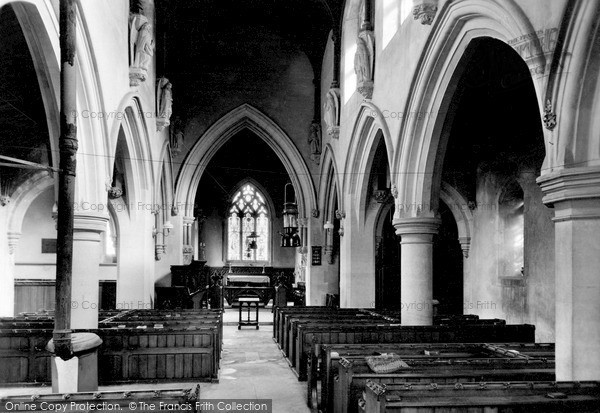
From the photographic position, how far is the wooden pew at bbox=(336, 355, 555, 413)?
4715 millimetres

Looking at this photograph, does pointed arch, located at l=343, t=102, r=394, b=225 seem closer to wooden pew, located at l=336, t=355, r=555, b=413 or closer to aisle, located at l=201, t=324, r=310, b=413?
aisle, located at l=201, t=324, r=310, b=413

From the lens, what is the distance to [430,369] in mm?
5078

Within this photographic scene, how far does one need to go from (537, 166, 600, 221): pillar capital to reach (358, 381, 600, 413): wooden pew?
140cm

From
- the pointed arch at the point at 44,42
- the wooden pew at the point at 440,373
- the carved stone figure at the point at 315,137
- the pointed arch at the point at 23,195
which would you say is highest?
the carved stone figure at the point at 315,137

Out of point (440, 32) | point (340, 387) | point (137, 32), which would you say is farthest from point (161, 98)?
point (340, 387)

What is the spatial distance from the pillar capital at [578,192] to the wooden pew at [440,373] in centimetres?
143

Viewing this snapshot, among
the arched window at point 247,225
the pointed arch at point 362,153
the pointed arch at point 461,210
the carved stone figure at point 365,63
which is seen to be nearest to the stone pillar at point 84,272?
the pointed arch at point 362,153

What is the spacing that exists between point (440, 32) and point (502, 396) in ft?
19.1

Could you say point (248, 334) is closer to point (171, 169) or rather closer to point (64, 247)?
point (171, 169)

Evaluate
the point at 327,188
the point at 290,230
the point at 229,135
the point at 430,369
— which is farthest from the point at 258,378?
the point at 229,135

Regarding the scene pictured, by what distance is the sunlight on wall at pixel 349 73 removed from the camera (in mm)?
14672

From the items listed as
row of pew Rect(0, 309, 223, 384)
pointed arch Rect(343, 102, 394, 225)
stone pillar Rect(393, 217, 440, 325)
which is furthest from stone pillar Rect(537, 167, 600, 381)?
pointed arch Rect(343, 102, 394, 225)

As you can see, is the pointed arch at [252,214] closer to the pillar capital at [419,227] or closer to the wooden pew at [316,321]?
the wooden pew at [316,321]

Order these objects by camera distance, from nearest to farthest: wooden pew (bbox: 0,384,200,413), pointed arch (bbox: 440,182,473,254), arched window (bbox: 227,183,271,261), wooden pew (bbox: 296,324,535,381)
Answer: wooden pew (bbox: 0,384,200,413) < wooden pew (bbox: 296,324,535,381) < pointed arch (bbox: 440,182,473,254) < arched window (bbox: 227,183,271,261)
